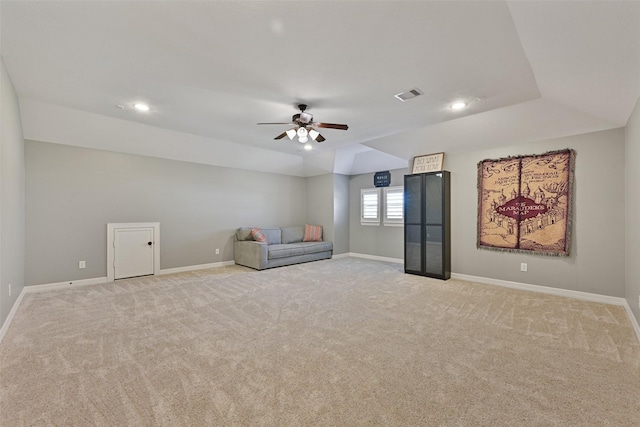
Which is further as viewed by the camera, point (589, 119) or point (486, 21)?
point (589, 119)

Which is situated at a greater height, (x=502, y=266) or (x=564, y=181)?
(x=564, y=181)

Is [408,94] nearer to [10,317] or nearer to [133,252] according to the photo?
[10,317]

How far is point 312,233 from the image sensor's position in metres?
7.65

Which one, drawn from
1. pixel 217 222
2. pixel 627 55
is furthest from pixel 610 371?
pixel 217 222

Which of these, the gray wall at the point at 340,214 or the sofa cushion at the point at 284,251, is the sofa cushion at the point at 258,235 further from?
the gray wall at the point at 340,214

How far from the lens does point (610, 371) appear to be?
2.22 metres

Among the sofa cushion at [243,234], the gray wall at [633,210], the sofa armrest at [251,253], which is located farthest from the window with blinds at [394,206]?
the gray wall at [633,210]

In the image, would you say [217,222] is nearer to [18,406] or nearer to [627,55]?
[18,406]

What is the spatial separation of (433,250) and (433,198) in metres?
0.99

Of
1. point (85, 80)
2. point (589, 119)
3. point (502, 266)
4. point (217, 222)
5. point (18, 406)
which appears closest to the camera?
point (18, 406)

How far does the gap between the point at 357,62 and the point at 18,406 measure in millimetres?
3647

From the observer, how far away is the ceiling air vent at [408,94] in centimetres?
338

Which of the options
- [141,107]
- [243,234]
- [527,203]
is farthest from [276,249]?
[527,203]

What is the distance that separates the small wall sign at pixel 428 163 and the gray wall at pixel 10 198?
230 inches
